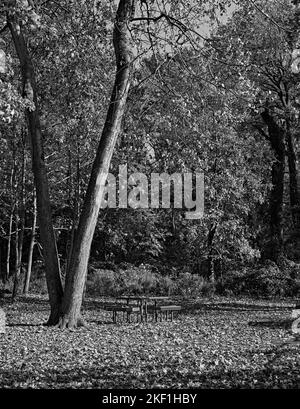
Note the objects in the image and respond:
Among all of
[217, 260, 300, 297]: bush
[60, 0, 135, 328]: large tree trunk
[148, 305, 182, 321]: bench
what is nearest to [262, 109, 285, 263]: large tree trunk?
[217, 260, 300, 297]: bush

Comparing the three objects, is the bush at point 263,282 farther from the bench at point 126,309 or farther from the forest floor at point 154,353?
the bench at point 126,309

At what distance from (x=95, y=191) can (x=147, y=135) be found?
402cm

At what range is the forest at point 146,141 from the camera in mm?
12617

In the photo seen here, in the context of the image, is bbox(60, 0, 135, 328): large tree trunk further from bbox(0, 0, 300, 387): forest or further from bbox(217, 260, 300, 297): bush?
bbox(217, 260, 300, 297): bush

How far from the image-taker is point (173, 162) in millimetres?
20078

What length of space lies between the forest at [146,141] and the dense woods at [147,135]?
1.7 inches

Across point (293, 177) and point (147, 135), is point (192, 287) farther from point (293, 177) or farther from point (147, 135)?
point (147, 135)

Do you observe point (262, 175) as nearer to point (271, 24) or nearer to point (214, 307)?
point (214, 307)

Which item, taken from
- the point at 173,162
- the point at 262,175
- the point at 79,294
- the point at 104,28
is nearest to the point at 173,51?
the point at 104,28

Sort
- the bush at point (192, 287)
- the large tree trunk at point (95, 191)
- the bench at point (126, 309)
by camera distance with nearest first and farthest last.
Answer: the large tree trunk at point (95, 191) → the bench at point (126, 309) → the bush at point (192, 287)

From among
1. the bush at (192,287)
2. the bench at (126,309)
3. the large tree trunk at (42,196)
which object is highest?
the large tree trunk at (42,196)

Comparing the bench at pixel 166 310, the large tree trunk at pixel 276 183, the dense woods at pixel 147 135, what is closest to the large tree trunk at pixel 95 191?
the dense woods at pixel 147 135

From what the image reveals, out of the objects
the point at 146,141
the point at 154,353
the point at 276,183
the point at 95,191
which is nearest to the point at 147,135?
the point at 146,141
